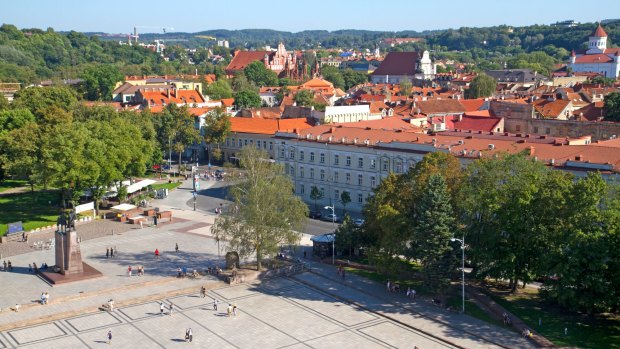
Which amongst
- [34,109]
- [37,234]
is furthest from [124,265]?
[34,109]

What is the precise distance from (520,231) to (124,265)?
28.5 m

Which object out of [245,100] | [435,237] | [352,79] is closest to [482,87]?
[245,100]

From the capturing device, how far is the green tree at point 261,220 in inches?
1841

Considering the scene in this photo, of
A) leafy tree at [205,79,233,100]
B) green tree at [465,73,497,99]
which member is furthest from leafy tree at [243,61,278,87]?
green tree at [465,73,497,99]

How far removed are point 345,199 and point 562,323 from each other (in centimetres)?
3228

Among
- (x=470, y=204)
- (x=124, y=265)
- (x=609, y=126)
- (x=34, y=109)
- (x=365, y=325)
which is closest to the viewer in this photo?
(x=365, y=325)

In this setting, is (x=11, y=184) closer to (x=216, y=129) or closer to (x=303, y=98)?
(x=216, y=129)

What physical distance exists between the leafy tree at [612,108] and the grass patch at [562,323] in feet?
184

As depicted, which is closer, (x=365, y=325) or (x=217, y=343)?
(x=217, y=343)

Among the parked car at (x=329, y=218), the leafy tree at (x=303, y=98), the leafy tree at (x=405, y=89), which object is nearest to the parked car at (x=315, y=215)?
the parked car at (x=329, y=218)

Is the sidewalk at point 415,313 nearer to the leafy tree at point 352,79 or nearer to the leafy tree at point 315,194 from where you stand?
the leafy tree at point 315,194

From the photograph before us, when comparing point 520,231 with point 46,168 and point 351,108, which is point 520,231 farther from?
point 351,108

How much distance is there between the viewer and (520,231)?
131 feet

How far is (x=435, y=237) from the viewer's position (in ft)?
135
